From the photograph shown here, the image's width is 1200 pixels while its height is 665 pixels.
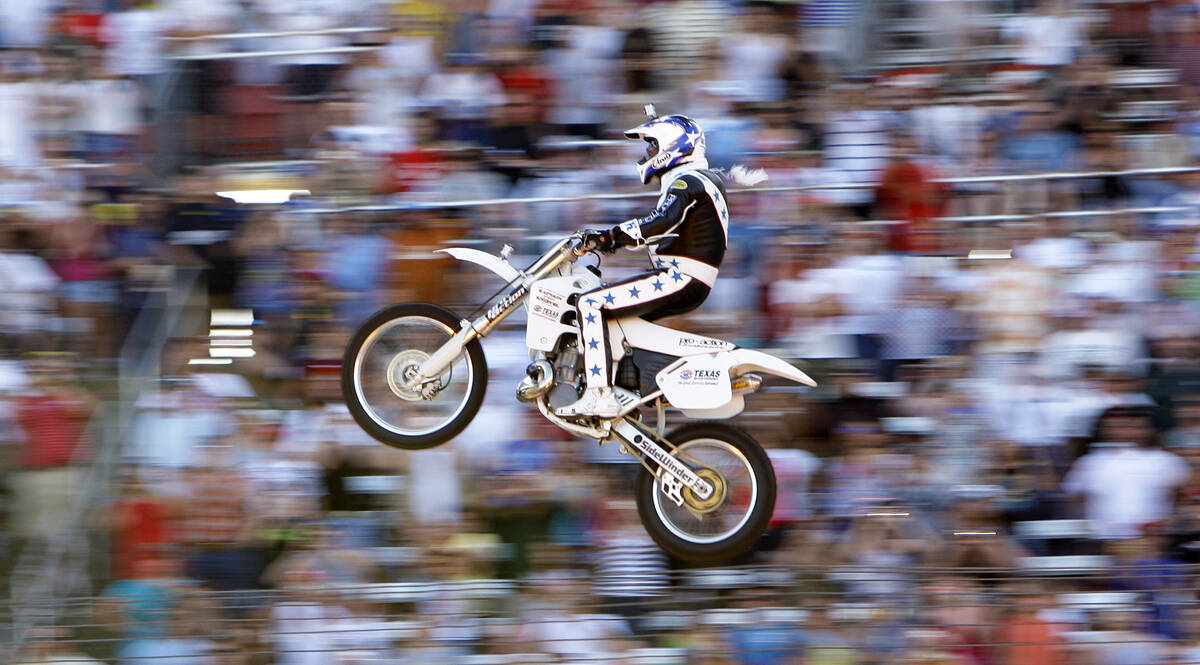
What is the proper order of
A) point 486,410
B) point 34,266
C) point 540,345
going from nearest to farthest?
point 540,345 < point 486,410 < point 34,266

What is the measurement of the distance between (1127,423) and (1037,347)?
710mm

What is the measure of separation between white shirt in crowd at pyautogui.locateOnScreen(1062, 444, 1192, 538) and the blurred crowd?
2 cm

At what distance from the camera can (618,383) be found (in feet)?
27.9

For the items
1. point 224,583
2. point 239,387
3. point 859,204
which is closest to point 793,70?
point 859,204

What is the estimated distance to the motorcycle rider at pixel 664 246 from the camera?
8.10 metres

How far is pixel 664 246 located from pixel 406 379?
1.55 metres

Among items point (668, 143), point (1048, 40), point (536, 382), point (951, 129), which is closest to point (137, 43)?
point (536, 382)

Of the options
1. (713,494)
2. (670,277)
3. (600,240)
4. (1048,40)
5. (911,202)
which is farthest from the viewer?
(1048,40)

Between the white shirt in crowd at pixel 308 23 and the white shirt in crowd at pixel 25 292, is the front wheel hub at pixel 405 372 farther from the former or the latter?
the white shirt in crowd at pixel 308 23

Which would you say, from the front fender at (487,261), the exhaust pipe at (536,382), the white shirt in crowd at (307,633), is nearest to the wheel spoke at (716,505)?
the exhaust pipe at (536,382)

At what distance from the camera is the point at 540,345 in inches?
329

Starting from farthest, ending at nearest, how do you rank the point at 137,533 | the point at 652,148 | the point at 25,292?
the point at 25,292 → the point at 137,533 → the point at 652,148

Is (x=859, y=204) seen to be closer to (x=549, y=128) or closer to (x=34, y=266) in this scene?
(x=549, y=128)

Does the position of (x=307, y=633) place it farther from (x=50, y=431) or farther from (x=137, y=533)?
(x=50, y=431)
